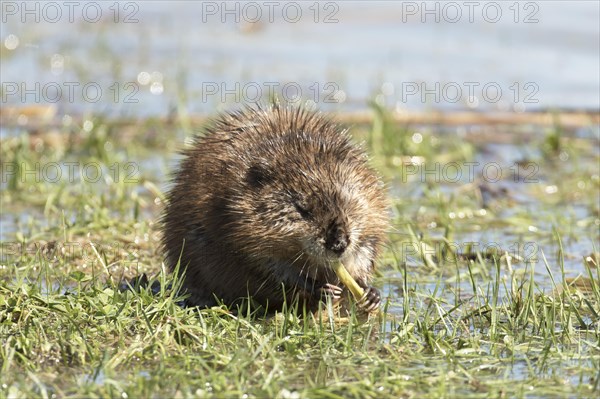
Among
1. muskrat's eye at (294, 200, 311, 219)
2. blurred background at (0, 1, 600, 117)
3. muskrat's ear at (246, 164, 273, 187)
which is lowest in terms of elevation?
muskrat's eye at (294, 200, 311, 219)

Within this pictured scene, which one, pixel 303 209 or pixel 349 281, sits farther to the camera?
pixel 349 281

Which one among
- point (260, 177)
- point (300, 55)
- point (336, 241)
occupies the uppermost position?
point (300, 55)

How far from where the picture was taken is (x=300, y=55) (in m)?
15.1

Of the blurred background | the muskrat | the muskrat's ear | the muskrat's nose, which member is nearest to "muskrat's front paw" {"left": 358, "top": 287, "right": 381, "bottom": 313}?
the muskrat

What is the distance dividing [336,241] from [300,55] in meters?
9.74

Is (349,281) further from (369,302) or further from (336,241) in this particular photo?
(336,241)

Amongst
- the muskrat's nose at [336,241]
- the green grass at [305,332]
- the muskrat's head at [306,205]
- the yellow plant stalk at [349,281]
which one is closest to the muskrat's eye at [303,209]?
the muskrat's head at [306,205]

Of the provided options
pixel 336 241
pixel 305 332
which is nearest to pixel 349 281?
pixel 336 241

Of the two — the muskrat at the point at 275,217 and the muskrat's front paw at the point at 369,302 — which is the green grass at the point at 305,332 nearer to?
the muskrat's front paw at the point at 369,302

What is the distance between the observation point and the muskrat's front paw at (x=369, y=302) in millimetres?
5969

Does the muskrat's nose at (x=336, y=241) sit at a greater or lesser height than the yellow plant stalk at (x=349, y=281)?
greater

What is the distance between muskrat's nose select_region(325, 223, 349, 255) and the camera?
18.5ft

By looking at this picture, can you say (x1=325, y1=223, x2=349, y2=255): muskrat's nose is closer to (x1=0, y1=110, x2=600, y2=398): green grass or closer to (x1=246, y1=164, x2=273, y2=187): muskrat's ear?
(x1=0, y1=110, x2=600, y2=398): green grass

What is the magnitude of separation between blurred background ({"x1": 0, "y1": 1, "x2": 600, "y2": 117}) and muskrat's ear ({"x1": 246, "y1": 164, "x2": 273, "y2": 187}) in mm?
5006
